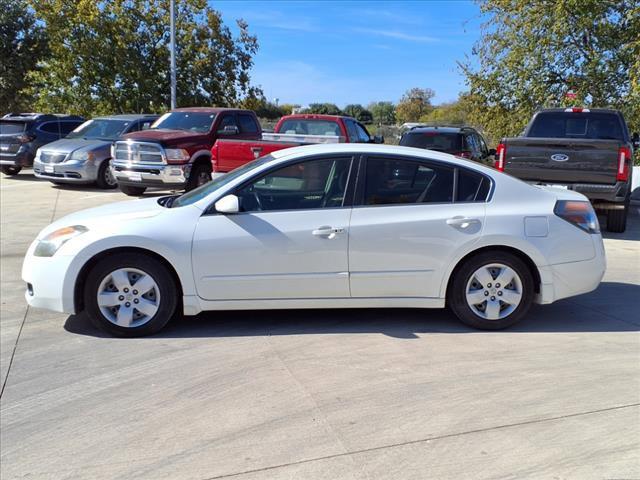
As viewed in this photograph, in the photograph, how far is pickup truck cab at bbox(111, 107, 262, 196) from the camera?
12422mm

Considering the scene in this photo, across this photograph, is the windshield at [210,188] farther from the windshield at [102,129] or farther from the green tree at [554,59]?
the green tree at [554,59]

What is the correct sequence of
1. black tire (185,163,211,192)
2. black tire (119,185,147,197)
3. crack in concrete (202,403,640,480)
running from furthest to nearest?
black tire (119,185,147,197)
black tire (185,163,211,192)
crack in concrete (202,403,640,480)

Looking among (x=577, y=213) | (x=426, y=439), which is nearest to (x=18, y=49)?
(x=577, y=213)

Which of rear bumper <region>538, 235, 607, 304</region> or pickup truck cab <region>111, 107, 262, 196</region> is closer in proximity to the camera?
rear bumper <region>538, 235, 607, 304</region>

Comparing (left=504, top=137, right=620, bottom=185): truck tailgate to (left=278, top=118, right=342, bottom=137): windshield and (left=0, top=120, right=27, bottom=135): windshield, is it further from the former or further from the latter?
(left=0, top=120, right=27, bottom=135): windshield

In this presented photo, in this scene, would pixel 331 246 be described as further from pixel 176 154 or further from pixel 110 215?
pixel 176 154

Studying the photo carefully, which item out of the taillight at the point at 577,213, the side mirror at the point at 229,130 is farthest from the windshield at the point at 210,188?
the side mirror at the point at 229,130

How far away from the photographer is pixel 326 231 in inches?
199

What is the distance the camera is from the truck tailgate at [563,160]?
368 inches

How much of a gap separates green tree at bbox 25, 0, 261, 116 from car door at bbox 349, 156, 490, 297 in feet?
75.1

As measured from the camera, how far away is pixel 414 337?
5.13m

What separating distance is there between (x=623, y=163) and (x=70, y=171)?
38.0 feet

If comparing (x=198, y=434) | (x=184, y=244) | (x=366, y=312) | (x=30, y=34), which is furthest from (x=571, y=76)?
(x=30, y=34)

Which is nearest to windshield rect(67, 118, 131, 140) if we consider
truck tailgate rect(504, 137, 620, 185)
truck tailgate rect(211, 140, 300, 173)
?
truck tailgate rect(211, 140, 300, 173)
